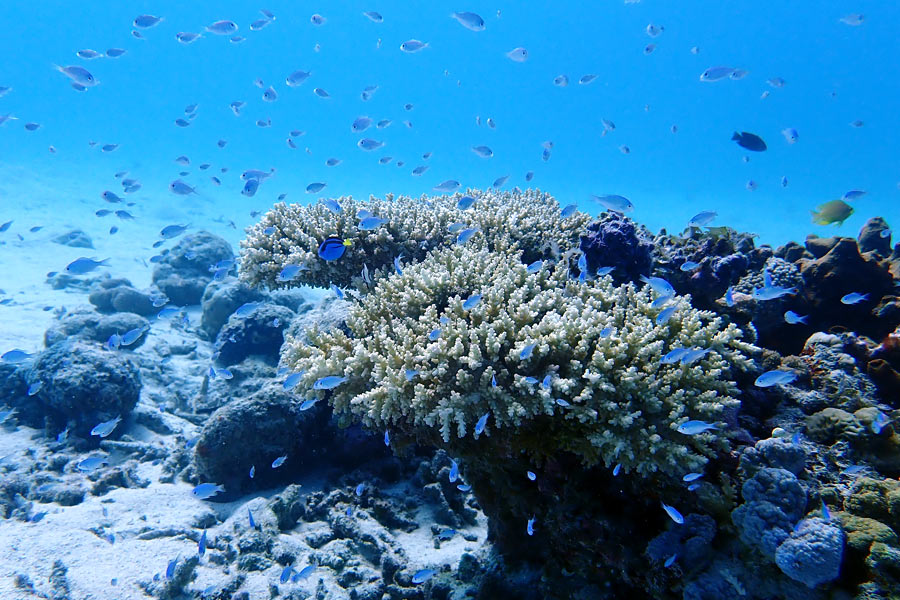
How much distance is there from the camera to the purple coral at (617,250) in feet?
18.0

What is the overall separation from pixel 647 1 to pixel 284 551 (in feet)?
358

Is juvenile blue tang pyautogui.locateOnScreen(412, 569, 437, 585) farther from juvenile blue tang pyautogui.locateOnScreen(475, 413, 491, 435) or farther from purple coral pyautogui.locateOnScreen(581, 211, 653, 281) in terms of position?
purple coral pyautogui.locateOnScreen(581, 211, 653, 281)

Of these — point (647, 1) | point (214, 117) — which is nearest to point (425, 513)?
point (647, 1)

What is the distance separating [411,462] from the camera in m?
6.43

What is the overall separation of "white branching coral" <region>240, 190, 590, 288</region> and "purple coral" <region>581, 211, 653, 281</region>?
0.58 m

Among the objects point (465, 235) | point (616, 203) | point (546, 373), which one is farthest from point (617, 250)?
point (546, 373)

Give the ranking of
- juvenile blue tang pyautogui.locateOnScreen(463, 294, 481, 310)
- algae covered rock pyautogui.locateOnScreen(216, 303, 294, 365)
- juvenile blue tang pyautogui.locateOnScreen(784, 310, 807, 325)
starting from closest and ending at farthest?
juvenile blue tang pyautogui.locateOnScreen(463, 294, 481, 310), juvenile blue tang pyautogui.locateOnScreen(784, 310, 807, 325), algae covered rock pyautogui.locateOnScreen(216, 303, 294, 365)

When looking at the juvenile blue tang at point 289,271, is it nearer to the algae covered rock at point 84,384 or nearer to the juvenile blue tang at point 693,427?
the juvenile blue tang at point 693,427

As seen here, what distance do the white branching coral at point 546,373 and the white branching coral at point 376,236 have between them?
183 cm

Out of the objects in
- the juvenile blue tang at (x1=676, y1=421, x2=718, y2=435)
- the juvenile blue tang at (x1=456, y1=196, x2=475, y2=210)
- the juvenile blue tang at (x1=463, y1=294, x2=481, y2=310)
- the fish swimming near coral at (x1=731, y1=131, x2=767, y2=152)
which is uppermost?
the fish swimming near coral at (x1=731, y1=131, x2=767, y2=152)

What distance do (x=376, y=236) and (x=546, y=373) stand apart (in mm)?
3663

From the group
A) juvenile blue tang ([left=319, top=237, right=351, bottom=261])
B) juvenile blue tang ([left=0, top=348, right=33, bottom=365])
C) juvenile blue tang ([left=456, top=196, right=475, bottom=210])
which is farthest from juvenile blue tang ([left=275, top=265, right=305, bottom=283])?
juvenile blue tang ([left=0, top=348, right=33, bottom=365])

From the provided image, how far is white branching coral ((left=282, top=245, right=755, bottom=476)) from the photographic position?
10.5ft

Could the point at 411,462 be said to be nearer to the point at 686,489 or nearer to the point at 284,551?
the point at 284,551
